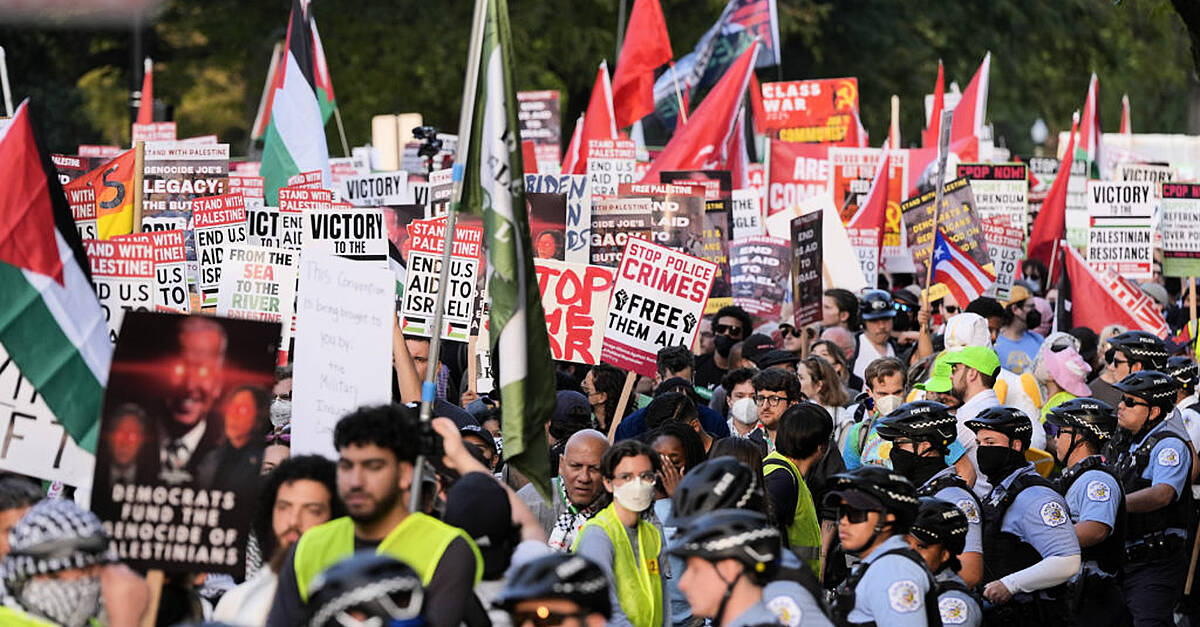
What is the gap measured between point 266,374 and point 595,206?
843cm

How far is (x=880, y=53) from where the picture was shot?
3653 centimetres

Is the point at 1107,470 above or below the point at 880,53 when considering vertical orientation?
below

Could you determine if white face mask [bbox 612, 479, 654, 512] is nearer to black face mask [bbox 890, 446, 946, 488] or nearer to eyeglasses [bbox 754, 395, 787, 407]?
black face mask [bbox 890, 446, 946, 488]

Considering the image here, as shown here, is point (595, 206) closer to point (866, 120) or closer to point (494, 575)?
point (494, 575)

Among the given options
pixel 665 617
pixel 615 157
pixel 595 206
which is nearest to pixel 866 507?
pixel 665 617

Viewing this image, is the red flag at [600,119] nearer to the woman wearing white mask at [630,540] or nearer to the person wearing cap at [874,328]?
the person wearing cap at [874,328]

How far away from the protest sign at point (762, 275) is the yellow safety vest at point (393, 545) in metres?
10.8

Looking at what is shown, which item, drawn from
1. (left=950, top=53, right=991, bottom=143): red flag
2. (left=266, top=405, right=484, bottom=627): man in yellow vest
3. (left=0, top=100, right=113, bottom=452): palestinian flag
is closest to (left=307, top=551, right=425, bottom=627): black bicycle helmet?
(left=266, top=405, right=484, bottom=627): man in yellow vest

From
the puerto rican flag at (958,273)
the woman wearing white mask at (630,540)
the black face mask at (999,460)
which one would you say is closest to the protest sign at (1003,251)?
the puerto rican flag at (958,273)

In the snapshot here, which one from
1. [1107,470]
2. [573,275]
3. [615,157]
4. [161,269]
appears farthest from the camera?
[615,157]

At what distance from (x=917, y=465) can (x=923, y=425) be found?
167 mm

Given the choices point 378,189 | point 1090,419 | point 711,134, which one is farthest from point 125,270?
point 711,134

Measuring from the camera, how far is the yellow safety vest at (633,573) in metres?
6.69

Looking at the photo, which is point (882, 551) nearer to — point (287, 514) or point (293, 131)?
point (287, 514)
